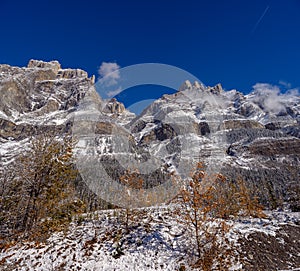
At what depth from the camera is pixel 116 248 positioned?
13.9 meters

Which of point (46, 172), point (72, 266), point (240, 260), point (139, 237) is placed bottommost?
point (72, 266)

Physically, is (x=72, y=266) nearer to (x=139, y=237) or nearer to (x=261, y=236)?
(x=139, y=237)

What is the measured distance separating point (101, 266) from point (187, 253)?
5.53 metres

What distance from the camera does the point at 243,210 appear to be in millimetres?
25547

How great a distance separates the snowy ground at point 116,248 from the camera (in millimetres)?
12359

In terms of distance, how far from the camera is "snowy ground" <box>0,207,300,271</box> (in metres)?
12.4

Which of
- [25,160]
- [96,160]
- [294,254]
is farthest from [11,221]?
[96,160]

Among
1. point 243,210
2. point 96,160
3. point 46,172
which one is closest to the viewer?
point 46,172

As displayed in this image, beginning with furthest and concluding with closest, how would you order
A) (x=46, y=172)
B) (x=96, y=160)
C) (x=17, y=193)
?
(x=96, y=160) → (x=46, y=172) → (x=17, y=193)

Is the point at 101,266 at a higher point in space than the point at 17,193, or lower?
lower

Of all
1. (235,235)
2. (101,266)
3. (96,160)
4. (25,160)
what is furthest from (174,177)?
(96,160)

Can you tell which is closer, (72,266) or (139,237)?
(72,266)

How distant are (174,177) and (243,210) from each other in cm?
1563

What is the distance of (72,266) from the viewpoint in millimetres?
12328
